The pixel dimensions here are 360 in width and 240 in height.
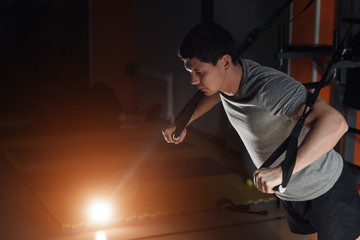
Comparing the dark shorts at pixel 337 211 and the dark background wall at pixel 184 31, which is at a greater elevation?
the dark background wall at pixel 184 31

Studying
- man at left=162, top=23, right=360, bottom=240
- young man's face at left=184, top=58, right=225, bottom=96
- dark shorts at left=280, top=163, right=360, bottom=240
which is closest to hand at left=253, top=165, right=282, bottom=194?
man at left=162, top=23, right=360, bottom=240

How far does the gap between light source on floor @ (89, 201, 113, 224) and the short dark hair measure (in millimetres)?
1616

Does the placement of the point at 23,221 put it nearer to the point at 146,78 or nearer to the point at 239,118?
the point at 239,118

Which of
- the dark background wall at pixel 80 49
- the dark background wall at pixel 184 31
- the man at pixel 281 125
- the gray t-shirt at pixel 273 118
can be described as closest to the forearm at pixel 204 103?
the man at pixel 281 125

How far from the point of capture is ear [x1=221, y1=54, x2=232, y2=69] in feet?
5.16

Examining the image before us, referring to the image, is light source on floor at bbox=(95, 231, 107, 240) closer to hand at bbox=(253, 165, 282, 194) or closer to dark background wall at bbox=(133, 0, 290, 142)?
hand at bbox=(253, 165, 282, 194)

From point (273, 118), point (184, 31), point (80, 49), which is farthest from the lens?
point (80, 49)

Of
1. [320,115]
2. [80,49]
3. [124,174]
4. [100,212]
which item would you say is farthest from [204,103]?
[80,49]

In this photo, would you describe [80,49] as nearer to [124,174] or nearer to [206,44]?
[124,174]

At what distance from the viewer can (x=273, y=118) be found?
162 centimetres

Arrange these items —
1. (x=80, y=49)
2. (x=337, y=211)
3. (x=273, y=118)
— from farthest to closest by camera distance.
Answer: (x=80, y=49)
(x=337, y=211)
(x=273, y=118)

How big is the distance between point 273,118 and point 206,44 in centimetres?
31

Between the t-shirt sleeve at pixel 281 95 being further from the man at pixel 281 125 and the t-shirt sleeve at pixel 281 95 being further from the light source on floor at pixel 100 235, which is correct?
the light source on floor at pixel 100 235

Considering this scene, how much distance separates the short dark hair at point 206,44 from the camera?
153 centimetres
